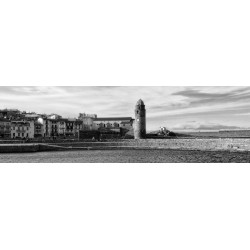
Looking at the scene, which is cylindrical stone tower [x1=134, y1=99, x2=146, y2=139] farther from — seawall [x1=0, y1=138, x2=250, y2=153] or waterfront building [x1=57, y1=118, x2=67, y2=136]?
waterfront building [x1=57, y1=118, x2=67, y2=136]

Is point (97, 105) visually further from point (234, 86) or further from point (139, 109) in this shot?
point (234, 86)

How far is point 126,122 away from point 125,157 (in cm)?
110

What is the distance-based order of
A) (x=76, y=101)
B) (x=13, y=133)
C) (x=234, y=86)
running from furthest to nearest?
(x=13, y=133)
(x=76, y=101)
(x=234, y=86)

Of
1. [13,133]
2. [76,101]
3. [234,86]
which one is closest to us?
[234,86]

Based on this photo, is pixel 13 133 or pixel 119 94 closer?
pixel 119 94

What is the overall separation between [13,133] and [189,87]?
5.15 meters

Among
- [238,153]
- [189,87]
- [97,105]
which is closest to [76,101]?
[97,105]

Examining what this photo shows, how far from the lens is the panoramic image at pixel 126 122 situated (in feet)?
28.6

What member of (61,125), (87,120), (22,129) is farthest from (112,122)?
(22,129)

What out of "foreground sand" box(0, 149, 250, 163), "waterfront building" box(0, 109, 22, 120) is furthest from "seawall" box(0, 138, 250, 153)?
"waterfront building" box(0, 109, 22, 120)

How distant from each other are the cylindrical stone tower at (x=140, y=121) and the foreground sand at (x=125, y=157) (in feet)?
1.66

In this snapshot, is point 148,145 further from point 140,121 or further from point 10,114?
point 10,114

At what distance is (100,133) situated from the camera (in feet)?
31.8

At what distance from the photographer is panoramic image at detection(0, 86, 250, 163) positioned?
344 inches
